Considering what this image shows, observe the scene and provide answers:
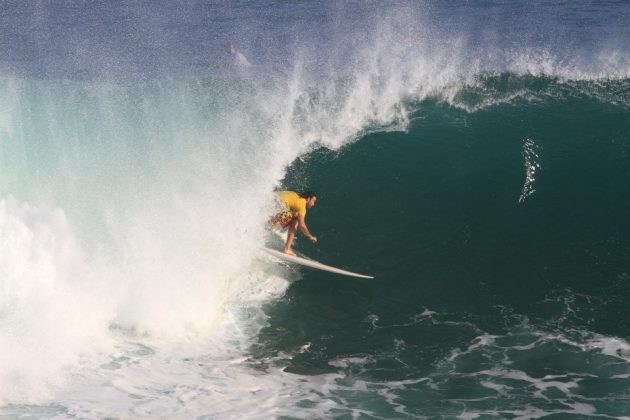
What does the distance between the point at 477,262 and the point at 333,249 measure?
229 centimetres

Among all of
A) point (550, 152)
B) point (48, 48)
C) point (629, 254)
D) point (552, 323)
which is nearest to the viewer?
point (552, 323)

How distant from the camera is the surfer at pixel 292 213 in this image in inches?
442

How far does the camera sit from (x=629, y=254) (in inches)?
434

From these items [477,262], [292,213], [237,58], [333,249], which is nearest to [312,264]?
[333,249]

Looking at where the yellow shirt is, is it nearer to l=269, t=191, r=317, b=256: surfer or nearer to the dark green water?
l=269, t=191, r=317, b=256: surfer

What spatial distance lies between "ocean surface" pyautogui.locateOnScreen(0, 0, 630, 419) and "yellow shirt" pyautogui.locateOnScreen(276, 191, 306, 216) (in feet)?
2.78

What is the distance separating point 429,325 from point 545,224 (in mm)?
3147

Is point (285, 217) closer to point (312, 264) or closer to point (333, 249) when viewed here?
point (312, 264)

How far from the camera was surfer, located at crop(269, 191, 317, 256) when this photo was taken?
11227 mm

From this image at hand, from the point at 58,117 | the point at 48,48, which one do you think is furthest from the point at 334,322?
the point at 48,48

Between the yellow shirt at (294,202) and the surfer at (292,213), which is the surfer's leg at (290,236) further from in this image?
the yellow shirt at (294,202)

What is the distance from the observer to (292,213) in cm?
1136

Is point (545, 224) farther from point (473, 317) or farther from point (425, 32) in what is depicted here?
Result: point (425, 32)

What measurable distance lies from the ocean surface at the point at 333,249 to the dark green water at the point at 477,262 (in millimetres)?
40
